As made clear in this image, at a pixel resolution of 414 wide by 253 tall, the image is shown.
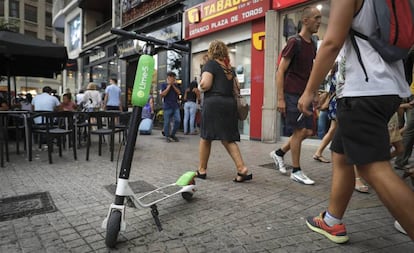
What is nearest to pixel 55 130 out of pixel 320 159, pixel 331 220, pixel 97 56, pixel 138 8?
pixel 320 159

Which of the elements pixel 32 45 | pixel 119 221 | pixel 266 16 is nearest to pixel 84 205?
pixel 119 221

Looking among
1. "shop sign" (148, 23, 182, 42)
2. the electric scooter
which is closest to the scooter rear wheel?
the electric scooter

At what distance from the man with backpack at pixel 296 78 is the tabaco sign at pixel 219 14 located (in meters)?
4.89

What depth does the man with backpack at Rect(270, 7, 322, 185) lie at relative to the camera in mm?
3936

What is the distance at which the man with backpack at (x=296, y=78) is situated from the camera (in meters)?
3.94

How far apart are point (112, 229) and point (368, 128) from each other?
1800 millimetres

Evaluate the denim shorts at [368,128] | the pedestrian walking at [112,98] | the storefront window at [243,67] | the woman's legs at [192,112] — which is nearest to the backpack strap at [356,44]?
the denim shorts at [368,128]

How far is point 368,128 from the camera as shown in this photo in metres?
1.79

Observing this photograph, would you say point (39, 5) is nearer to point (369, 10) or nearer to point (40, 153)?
point (40, 153)

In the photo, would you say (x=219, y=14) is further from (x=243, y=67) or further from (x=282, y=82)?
(x=282, y=82)

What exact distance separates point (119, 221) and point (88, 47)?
77.0 ft

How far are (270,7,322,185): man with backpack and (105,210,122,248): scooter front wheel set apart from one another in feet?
8.38

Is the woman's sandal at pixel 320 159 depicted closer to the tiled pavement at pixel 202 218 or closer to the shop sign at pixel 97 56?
the tiled pavement at pixel 202 218

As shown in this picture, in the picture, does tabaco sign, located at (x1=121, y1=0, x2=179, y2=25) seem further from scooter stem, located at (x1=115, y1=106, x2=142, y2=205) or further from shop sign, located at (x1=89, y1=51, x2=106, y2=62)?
scooter stem, located at (x1=115, y1=106, x2=142, y2=205)
